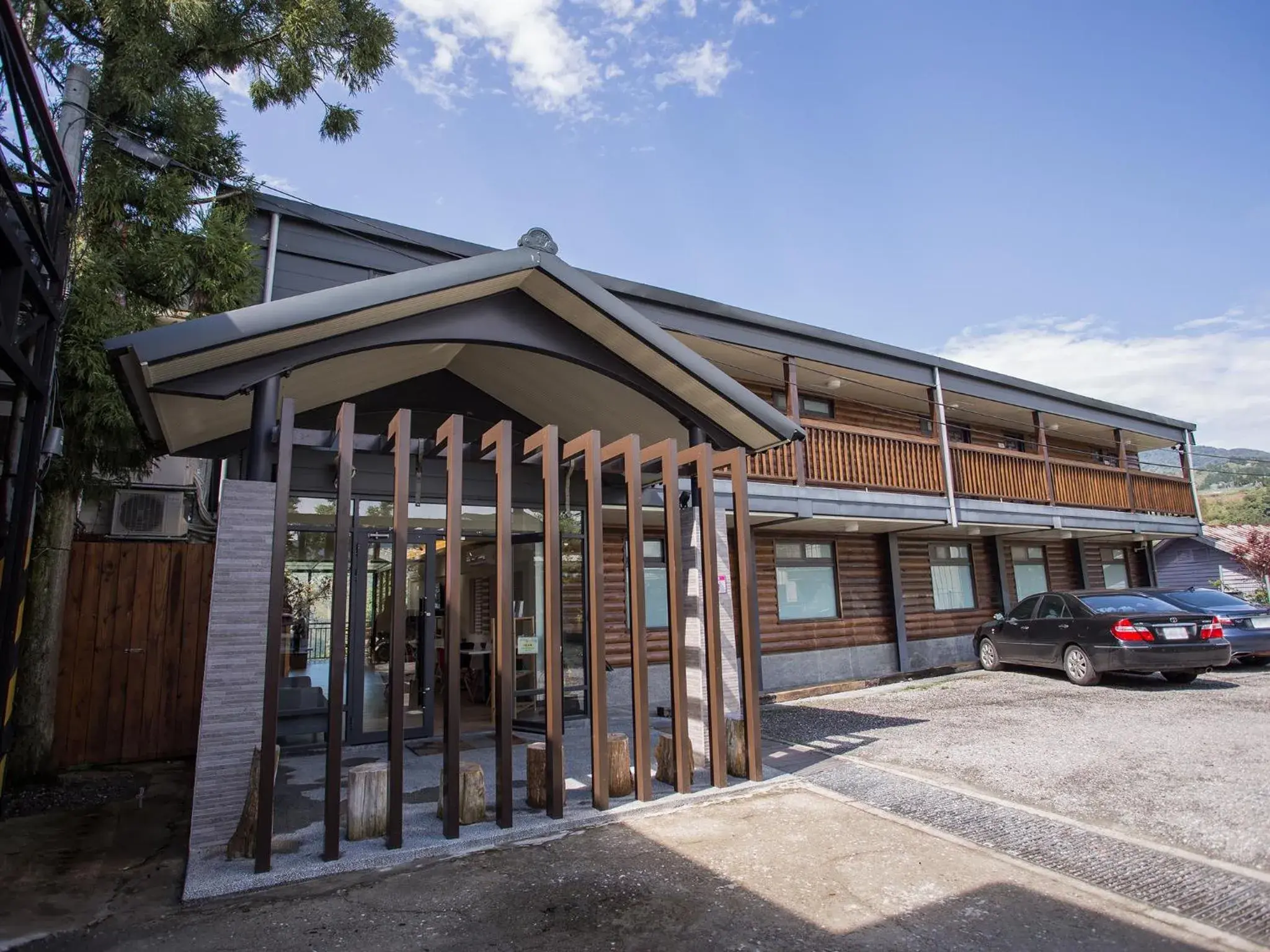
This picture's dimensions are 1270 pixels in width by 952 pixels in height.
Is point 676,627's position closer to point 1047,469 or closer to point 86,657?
point 86,657

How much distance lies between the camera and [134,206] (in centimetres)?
694

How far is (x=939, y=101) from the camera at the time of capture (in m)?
9.67

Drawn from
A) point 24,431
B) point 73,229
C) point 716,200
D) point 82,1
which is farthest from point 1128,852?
point 82,1

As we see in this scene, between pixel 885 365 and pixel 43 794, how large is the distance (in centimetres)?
1222

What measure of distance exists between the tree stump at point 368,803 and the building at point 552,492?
34 cm

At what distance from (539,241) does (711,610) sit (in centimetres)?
334

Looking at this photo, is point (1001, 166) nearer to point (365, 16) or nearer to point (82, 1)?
point (365, 16)

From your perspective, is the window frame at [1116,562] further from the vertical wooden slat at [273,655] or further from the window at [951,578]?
the vertical wooden slat at [273,655]

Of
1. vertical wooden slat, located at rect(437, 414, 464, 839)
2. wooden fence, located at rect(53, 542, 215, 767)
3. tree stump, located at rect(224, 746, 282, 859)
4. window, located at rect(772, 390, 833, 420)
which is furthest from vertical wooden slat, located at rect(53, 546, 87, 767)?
window, located at rect(772, 390, 833, 420)

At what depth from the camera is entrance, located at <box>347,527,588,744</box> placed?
7441 millimetres

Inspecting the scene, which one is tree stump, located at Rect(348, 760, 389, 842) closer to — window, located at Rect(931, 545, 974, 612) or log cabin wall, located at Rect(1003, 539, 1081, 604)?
window, located at Rect(931, 545, 974, 612)

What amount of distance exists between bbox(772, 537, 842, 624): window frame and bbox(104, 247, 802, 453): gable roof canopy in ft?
16.5

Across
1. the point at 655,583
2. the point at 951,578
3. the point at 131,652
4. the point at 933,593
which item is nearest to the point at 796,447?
the point at 655,583

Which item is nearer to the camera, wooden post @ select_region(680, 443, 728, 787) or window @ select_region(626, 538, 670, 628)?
wooden post @ select_region(680, 443, 728, 787)
